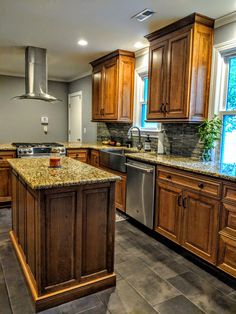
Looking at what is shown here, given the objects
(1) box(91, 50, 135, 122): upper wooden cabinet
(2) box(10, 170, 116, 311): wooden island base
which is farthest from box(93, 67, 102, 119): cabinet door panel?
(2) box(10, 170, 116, 311): wooden island base

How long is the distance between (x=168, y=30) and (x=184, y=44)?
330 millimetres

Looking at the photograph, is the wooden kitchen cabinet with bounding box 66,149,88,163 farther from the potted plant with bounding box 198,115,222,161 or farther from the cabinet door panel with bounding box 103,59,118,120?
the potted plant with bounding box 198,115,222,161

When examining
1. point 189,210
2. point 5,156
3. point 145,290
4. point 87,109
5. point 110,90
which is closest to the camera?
point 145,290

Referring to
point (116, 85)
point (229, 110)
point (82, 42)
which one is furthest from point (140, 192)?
point (82, 42)

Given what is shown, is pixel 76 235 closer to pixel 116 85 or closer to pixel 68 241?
pixel 68 241

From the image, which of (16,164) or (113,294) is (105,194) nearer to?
(113,294)

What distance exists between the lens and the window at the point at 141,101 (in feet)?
13.8

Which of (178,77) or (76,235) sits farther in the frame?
(178,77)

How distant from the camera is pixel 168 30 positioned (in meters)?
3.07

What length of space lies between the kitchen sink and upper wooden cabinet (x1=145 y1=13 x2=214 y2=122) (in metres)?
0.80

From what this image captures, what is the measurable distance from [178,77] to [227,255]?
6.32 feet

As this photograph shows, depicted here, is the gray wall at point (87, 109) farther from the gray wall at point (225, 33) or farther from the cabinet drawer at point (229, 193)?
the cabinet drawer at point (229, 193)

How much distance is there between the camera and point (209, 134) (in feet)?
9.41

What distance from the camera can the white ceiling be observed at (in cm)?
257
